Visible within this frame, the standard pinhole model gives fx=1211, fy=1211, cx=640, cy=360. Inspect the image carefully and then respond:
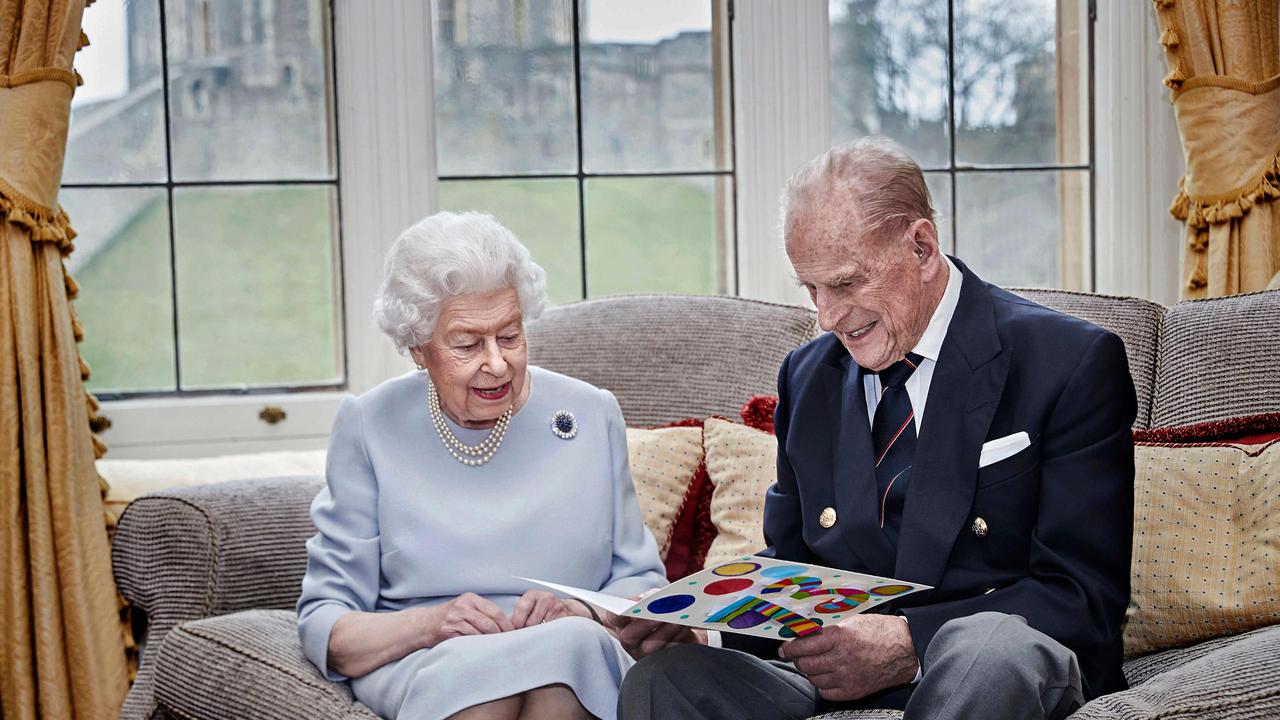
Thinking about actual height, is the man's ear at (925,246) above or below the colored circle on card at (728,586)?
above

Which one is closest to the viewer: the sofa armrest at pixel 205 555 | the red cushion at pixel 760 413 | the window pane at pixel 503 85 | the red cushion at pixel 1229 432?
the red cushion at pixel 1229 432

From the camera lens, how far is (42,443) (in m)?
2.64

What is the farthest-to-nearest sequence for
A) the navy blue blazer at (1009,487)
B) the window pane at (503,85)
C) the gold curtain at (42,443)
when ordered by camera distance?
the window pane at (503,85) < the gold curtain at (42,443) < the navy blue blazer at (1009,487)

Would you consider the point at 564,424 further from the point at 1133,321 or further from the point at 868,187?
the point at 1133,321

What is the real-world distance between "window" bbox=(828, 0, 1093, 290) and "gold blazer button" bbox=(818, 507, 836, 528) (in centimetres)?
174

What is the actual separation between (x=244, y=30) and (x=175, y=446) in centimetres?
107

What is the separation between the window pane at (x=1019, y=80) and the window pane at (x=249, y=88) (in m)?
1.69

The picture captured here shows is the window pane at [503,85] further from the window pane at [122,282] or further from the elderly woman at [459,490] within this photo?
the elderly woman at [459,490]

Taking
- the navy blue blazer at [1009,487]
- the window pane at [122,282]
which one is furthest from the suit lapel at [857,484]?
the window pane at [122,282]

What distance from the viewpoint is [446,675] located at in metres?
1.67

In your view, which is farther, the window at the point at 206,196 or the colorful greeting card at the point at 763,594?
the window at the point at 206,196

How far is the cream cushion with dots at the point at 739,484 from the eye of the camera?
2.19m

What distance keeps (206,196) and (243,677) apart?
5.37 ft

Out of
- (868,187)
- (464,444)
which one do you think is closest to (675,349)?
(464,444)
